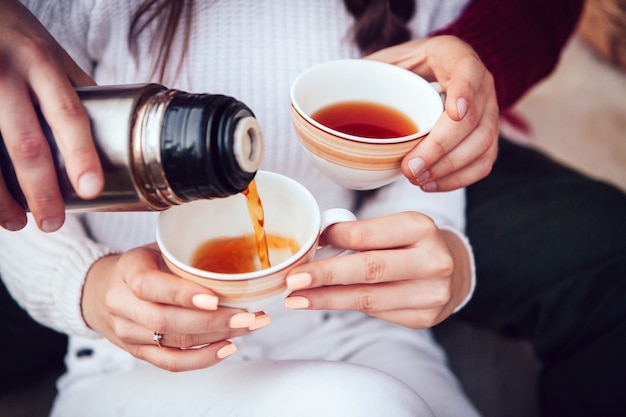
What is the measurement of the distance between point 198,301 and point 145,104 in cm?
20

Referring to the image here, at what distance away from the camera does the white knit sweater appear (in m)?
0.76

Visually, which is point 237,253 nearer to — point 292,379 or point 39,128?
point 292,379

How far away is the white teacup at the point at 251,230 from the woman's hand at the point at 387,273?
0.02 metres

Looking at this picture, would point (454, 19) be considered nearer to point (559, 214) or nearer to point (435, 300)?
point (559, 214)

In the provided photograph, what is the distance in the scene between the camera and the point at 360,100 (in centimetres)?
76

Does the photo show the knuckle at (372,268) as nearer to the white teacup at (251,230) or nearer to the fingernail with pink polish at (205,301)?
the white teacup at (251,230)

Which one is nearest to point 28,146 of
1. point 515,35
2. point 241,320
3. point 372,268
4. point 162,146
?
point 162,146

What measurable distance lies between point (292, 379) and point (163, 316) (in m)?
0.22

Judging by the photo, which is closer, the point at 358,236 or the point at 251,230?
the point at 358,236

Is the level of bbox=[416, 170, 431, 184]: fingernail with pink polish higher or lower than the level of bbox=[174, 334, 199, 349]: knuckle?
higher

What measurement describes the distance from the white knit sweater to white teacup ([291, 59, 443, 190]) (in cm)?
15

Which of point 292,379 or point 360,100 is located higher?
point 360,100

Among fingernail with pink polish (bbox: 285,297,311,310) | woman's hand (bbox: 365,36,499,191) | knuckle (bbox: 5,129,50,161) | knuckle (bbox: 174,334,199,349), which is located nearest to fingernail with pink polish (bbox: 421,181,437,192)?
woman's hand (bbox: 365,36,499,191)

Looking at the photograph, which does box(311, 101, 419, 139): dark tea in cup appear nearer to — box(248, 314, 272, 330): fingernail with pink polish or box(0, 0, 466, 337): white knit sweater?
box(0, 0, 466, 337): white knit sweater
